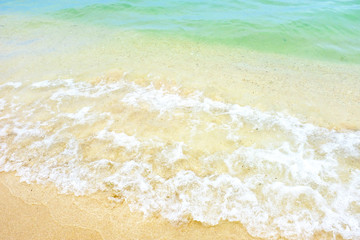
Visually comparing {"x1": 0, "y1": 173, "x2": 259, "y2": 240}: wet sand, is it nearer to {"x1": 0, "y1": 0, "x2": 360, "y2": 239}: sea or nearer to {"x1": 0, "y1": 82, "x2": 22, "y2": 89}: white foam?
{"x1": 0, "y1": 0, "x2": 360, "y2": 239}: sea

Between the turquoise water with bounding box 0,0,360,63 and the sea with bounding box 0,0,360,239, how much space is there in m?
0.09

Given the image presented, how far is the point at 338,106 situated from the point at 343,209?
2.53 meters

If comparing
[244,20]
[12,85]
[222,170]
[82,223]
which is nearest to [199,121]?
[222,170]

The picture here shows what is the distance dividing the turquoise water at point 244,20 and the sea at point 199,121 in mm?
93

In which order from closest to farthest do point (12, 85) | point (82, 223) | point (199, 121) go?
point (82, 223) < point (199, 121) < point (12, 85)

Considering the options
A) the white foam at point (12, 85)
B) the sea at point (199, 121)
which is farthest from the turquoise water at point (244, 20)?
the white foam at point (12, 85)

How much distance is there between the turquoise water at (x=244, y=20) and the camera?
736 centimetres

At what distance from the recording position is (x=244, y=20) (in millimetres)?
8812

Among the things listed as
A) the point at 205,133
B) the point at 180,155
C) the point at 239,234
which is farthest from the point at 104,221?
the point at 205,133

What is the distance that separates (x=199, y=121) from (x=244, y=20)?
6473mm

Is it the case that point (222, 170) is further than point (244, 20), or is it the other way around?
point (244, 20)

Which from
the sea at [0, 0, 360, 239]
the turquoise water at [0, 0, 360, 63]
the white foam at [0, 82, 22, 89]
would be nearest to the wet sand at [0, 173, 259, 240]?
the sea at [0, 0, 360, 239]

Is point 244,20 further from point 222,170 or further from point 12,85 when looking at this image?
point 12,85

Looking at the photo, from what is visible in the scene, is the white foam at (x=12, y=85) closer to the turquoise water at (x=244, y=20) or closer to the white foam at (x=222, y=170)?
the white foam at (x=222, y=170)
